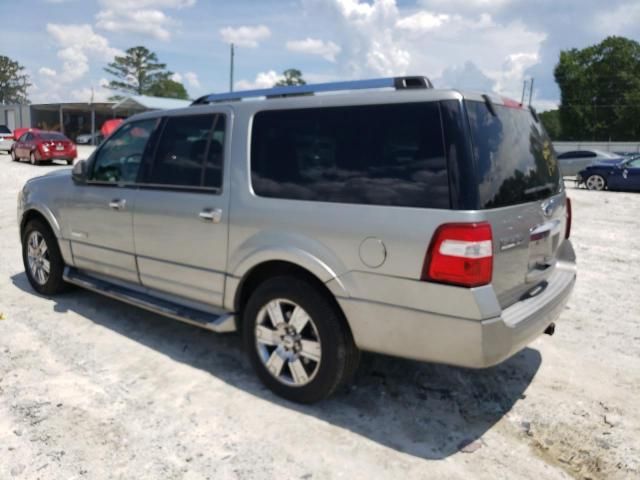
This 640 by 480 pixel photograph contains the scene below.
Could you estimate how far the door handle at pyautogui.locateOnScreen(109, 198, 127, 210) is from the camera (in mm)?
4477

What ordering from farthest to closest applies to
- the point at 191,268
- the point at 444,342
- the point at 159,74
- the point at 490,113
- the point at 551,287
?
1. the point at 159,74
2. the point at 191,268
3. the point at 551,287
4. the point at 490,113
5. the point at 444,342

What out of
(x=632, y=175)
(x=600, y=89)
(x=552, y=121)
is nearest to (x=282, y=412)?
(x=632, y=175)

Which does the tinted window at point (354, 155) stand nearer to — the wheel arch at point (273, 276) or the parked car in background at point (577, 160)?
the wheel arch at point (273, 276)

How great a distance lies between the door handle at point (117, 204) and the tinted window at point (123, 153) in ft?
0.60

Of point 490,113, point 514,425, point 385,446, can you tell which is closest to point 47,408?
point 385,446

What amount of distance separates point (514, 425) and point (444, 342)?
91 cm

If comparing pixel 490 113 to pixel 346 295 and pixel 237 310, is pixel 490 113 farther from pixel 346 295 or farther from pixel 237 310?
pixel 237 310

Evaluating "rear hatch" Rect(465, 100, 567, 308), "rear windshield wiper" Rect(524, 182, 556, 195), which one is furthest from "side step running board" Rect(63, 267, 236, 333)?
"rear windshield wiper" Rect(524, 182, 556, 195)

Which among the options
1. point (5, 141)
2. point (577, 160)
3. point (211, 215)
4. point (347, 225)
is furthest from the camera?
point (5, 141)

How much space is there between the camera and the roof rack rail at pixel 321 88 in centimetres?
318

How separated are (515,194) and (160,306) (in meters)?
2.65

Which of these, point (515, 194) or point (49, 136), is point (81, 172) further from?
point (49, 136)

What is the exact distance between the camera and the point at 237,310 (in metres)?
3.84

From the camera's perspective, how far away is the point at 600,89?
69.7 meters
